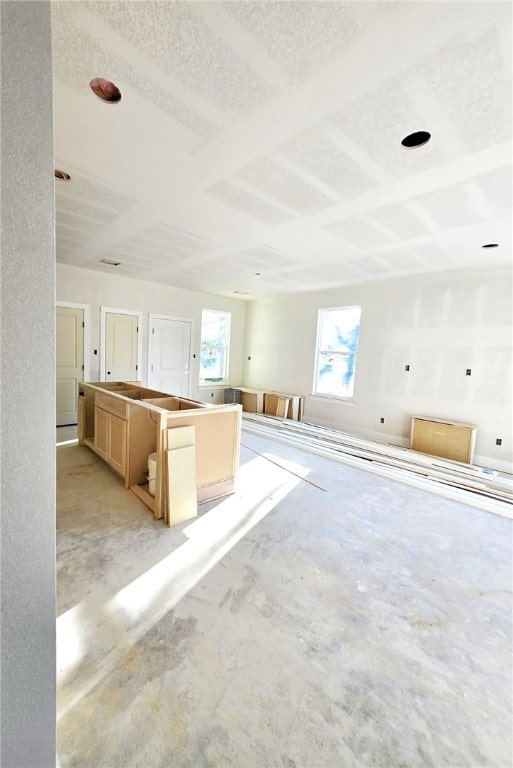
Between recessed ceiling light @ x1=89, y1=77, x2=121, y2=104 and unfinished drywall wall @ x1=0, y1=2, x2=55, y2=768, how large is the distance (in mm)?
1184

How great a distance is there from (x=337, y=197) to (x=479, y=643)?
3.21 meters

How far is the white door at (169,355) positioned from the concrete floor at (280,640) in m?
4.03

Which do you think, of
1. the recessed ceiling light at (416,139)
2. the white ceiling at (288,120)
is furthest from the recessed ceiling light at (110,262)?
the recessed ceiling light at (416,139)

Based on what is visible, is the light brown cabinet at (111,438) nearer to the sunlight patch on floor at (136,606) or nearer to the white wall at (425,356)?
the sunlight patch on floor at (136,606)

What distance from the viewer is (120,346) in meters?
6.12

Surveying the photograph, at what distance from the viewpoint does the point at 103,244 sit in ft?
14.0

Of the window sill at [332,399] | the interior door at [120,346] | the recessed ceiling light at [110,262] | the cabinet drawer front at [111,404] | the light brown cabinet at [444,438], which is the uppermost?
the recessed ceiling light at [110,262]

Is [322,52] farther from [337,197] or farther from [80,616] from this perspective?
[80,616]

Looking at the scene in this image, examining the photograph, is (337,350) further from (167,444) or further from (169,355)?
(167,444)

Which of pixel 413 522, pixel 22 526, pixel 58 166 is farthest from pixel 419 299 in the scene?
pixel 22 526

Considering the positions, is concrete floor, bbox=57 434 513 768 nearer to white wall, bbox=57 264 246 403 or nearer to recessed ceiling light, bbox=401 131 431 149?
recessed ceiling light, bbox=401 131 431 149

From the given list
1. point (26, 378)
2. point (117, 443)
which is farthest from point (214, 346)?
point (26, 378)

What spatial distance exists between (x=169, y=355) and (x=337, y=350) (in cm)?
361

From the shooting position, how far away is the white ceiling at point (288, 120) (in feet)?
4.37
